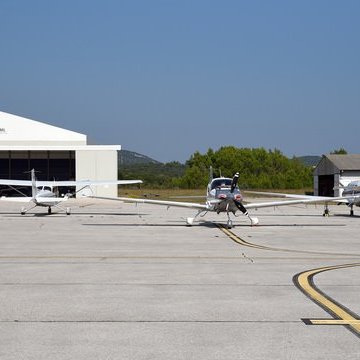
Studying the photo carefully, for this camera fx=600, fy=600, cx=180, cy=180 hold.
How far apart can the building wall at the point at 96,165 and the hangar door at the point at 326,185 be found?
25.6m

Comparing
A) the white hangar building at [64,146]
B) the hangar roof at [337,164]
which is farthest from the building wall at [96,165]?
the hangar roof at [337,164]

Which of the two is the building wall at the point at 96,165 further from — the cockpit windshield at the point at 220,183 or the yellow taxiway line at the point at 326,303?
the yellow taxiway line at the point at 326,303

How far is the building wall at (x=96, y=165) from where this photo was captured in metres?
65.9

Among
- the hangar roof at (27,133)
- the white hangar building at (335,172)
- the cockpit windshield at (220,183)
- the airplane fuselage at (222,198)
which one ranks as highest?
the hangar roof at (27,133)

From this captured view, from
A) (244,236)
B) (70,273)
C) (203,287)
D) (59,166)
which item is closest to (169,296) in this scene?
(203,287)

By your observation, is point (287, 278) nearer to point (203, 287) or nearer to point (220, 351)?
point (203, 287)

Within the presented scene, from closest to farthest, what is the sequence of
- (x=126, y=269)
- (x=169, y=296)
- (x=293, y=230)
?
(x=169, y=296), (x=126, y=269), (x=293, y=230)

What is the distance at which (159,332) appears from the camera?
22.4 feet

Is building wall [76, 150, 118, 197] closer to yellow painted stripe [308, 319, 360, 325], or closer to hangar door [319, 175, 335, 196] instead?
hangar door [319, 175, 335, 196]

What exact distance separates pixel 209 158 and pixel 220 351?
116 metres

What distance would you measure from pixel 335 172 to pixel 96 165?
2662cm

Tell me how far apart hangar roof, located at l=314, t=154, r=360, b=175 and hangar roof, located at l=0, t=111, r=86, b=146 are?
28447mm

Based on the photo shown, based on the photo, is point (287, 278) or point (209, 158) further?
point (209, 158)

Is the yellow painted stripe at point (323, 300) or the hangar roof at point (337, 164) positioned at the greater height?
the hangar roof at point (337, 164)
